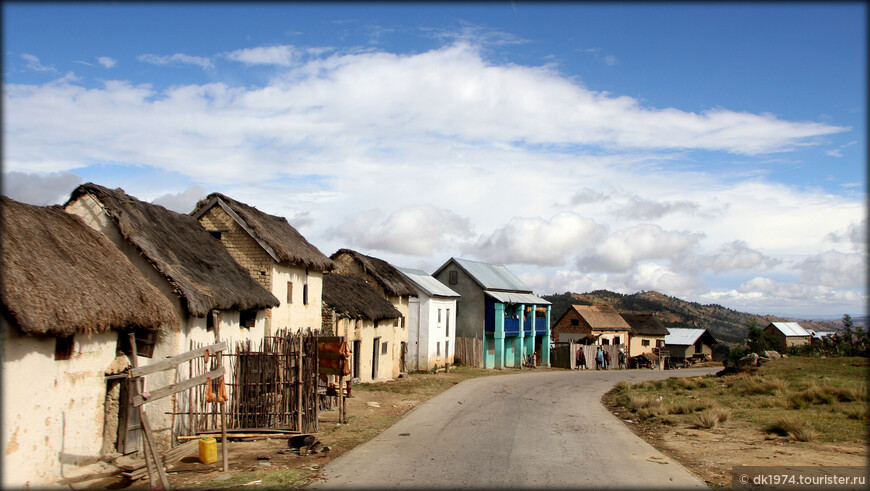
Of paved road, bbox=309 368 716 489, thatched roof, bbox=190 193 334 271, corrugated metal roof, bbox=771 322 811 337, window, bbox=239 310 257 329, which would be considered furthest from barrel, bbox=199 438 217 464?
corrugated metal roof, bbox=771 322 811 337

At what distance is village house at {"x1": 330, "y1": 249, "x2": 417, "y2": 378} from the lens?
35062mm

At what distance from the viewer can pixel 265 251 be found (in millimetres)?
21672

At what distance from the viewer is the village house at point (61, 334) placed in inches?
369

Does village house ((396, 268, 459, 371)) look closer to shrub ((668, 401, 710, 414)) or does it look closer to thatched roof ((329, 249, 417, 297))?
thatched roof ((329, 249, 417, 297))

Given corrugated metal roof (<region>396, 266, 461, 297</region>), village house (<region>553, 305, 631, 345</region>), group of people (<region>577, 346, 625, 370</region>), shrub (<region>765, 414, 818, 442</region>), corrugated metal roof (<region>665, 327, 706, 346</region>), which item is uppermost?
corrugated metal roof (<region>396, 266, 461, 297</region>)

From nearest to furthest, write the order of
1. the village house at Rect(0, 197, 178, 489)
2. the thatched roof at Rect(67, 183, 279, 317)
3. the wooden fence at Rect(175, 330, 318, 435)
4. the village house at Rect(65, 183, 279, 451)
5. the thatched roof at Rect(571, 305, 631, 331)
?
the village house at Rect(0, 197, 178, 489), the village house at Rect(65, 183, 279, 451), the thatched roof at Rect(67, 183, 279, 317), the wooden fence at Rect(175, 330, 318, 435), the thatched roof at Rect(571, 305, 631, 331)

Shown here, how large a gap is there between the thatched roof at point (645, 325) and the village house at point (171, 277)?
5988 cm

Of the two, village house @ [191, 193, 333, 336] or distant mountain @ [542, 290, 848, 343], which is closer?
village house @ [191, 193, 333, 336]

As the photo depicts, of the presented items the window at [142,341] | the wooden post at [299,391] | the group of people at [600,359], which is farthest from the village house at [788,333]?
the window at [142,341]

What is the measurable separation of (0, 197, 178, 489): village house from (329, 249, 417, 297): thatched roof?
21467 millimetres

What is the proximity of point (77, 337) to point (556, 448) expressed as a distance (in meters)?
9.40

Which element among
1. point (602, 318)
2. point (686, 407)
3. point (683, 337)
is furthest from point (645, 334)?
point (686, 407)

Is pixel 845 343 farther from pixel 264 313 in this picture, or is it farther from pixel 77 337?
pixel 77 337

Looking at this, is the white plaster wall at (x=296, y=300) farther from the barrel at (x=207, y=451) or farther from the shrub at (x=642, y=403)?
the shrub at (x=642, y=403)
